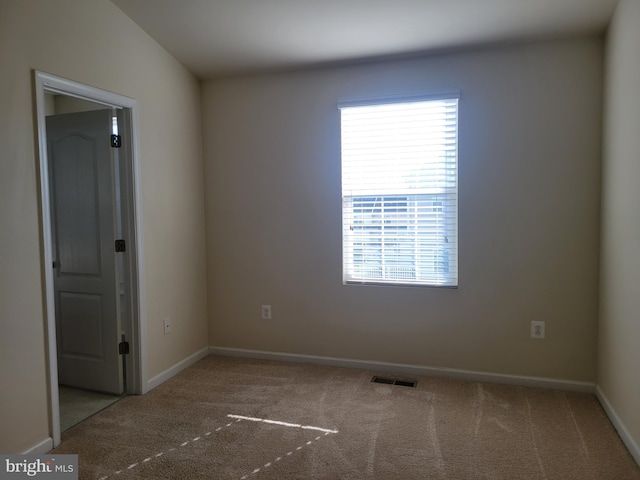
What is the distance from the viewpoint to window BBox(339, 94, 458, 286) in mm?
3336

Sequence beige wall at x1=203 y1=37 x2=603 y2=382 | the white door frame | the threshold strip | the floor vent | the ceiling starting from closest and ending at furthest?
the white door frame < the threshold strip < the ceiling < beige wall at x1=203 y1=37 x2=603 y2=382 < the floor vent

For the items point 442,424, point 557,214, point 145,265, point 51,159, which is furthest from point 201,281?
point 557,214

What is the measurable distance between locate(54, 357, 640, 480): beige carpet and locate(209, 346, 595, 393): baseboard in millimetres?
72

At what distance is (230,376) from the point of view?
11.5 ft

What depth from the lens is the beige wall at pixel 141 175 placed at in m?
2.25

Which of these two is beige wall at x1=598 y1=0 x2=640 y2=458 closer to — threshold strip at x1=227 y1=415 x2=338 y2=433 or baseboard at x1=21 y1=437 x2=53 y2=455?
threshold strip at x1=227 y1=415 x2=338 y2=433

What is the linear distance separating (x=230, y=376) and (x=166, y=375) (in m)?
0.49

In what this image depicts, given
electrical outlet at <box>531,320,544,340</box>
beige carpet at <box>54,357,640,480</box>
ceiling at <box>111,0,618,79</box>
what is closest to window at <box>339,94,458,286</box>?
ceiling at <box>111,0,618,79</box>

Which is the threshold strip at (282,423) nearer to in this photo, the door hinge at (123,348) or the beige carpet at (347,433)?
the beige carpet at (347,433)

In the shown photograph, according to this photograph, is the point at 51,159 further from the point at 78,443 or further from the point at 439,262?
the point at 439,262

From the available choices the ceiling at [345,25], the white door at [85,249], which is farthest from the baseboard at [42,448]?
the ceiling at [345,25]

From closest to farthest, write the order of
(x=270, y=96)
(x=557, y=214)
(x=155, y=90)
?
(x=557, y=214) < (x=155, y=90) < (x=270, y=96)

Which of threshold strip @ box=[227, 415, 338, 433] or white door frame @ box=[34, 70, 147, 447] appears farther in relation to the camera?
threshold strip @ box=[227, 415, 338, 433]

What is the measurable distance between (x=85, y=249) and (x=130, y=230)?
0.41 meters
